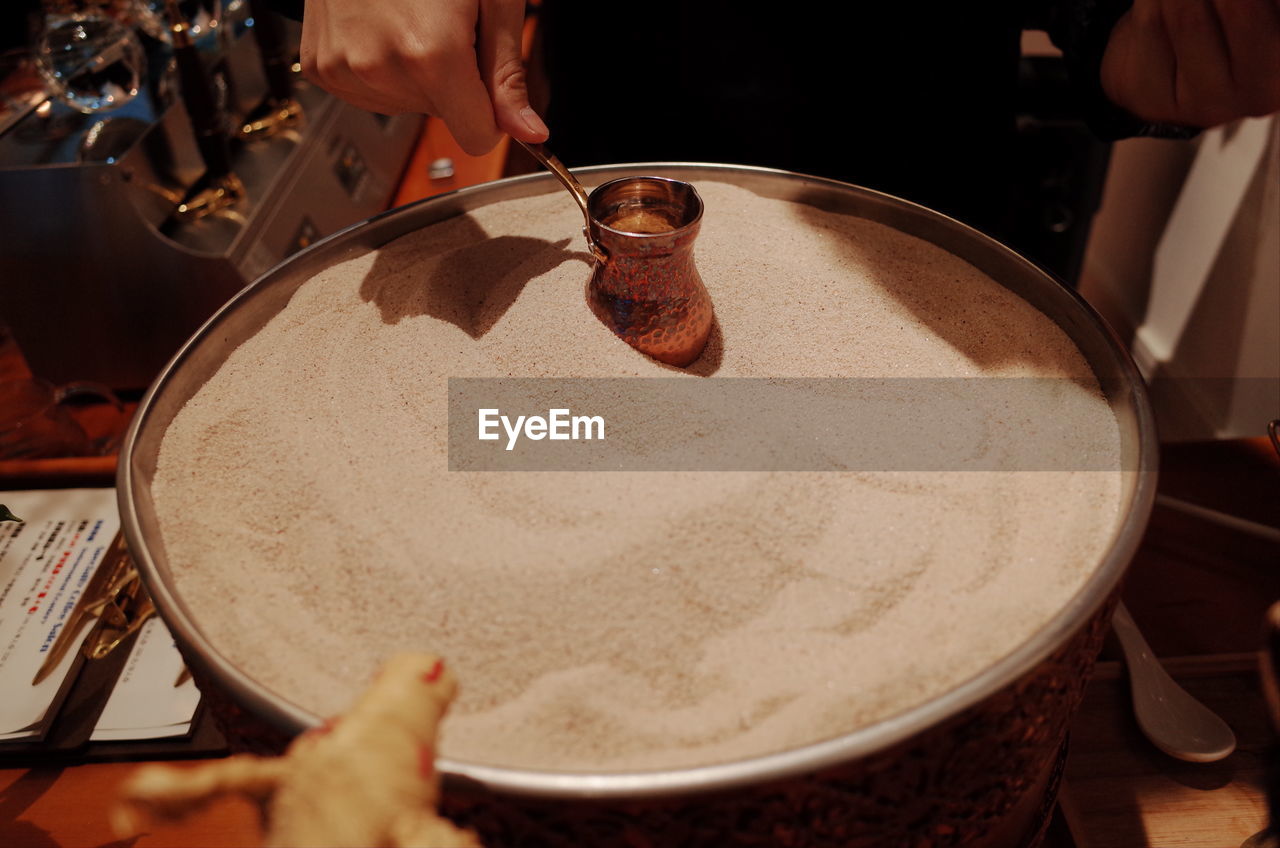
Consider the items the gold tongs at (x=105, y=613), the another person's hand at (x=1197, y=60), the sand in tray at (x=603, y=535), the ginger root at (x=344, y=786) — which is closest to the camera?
the ginger root at (x=344, y=786)

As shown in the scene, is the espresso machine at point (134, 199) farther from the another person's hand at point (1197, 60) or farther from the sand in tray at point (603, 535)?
the another person's hand at point (1197, 60)

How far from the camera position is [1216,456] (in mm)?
979

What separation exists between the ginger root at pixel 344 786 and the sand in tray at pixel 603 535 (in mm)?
82

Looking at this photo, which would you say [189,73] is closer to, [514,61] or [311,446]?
[514,61]

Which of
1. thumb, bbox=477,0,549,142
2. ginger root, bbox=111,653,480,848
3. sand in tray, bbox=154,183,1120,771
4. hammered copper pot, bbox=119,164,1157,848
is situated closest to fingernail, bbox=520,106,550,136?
thumb, bbox=477,0,549,142

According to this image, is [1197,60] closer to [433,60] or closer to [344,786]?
[433,60]

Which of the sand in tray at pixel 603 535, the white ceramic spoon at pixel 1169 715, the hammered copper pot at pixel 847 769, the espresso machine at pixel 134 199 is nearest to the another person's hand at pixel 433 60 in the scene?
the sand in tray at pixel 603 535

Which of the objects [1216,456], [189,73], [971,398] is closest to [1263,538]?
[1216,456]

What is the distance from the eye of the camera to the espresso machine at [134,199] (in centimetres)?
108

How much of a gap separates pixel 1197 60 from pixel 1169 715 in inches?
20.7

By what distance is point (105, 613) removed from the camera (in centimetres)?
84

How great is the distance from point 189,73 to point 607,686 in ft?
3.48

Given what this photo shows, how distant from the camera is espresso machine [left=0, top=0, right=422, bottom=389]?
1075 millimetres

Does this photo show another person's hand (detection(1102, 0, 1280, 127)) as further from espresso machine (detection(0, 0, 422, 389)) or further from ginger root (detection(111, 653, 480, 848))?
espresso machine (detection(0, 0, 422, 389))
